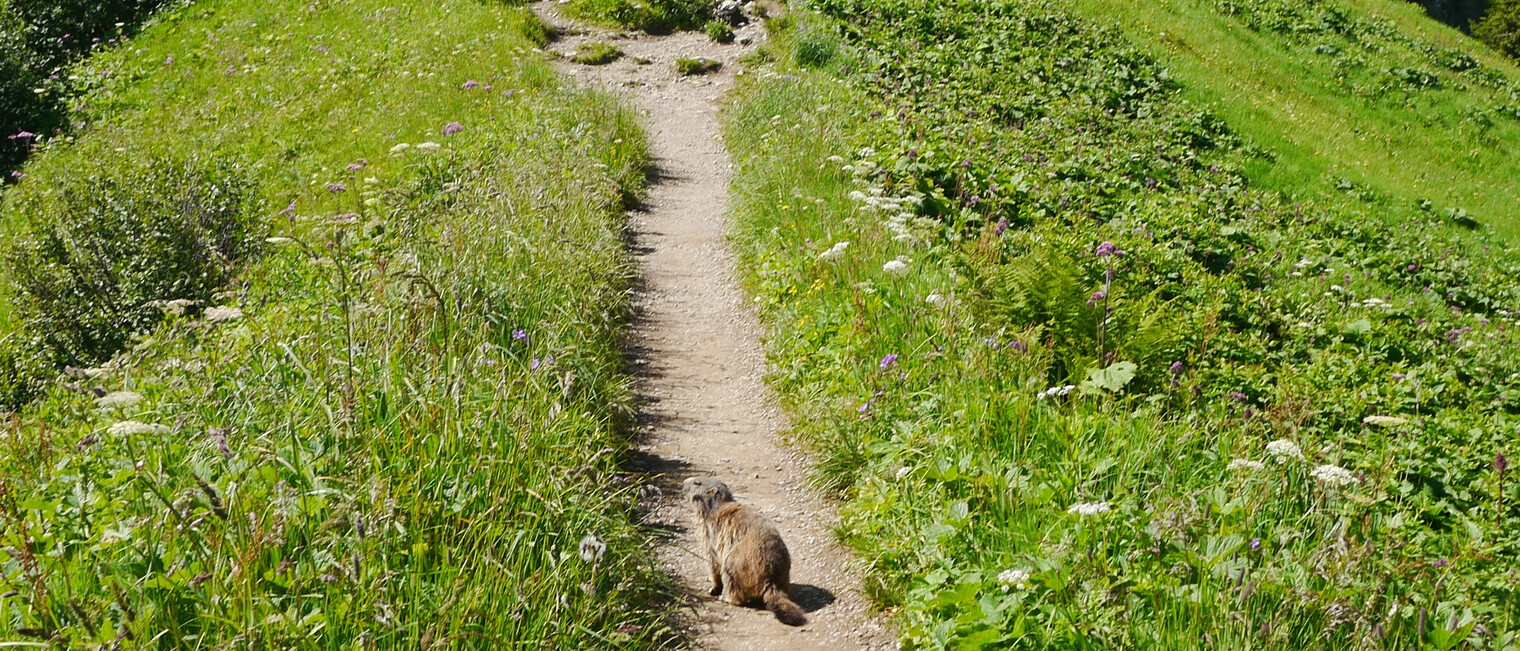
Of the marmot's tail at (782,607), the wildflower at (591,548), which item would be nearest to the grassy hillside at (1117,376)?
the marmot's tail at (782,607)

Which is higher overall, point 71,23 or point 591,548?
point 591,548

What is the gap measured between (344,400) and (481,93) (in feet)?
39.8

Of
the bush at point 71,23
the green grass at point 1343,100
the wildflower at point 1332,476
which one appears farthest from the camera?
the bush at point 71,23

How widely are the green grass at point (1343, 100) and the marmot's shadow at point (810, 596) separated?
48.6 ft

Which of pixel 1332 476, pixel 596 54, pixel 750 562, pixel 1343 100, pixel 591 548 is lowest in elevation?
pixel 596 54

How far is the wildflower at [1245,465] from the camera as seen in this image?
16.5 feet

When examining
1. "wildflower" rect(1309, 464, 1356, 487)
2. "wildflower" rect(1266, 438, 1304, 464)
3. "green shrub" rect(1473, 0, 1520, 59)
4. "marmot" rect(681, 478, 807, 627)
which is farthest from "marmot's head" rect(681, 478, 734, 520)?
"green shrub" rect(1473, 0, 1520, 59)

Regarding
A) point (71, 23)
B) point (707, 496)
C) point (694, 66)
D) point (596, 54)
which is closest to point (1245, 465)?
point (707, 496)

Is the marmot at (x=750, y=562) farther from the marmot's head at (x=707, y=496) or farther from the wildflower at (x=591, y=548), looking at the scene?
the wildflower at (x=591, y=548)

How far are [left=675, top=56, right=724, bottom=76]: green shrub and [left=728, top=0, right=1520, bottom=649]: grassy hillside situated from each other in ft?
14.5

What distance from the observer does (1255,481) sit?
5180mm

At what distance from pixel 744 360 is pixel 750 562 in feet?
12.7

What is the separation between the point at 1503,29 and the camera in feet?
168

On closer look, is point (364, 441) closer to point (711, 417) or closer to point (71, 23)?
point (711, 417)
